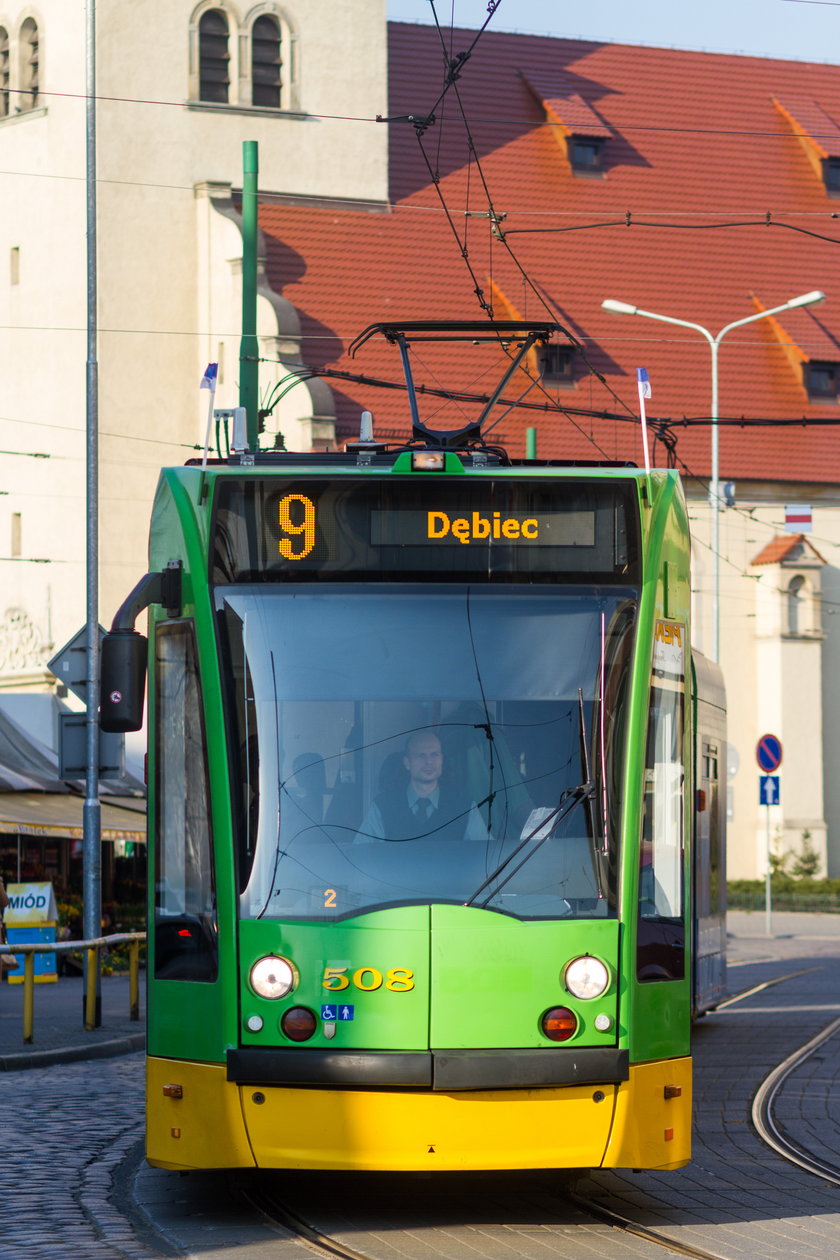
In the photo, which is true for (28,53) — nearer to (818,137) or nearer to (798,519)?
(798,519)

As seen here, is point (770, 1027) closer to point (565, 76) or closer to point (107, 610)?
point (107, 610)

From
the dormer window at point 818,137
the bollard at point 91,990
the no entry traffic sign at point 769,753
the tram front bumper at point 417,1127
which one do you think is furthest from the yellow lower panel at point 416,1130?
the dormer window at point 818,137

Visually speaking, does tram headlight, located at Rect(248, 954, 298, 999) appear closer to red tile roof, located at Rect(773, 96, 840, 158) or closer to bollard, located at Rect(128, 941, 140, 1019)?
bollard, located at Rect(128, 941, 140, 1019)

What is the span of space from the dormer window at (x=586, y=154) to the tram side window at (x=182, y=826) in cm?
4288

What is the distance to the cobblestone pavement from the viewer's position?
777 cm

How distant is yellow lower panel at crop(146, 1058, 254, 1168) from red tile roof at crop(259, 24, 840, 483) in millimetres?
35303

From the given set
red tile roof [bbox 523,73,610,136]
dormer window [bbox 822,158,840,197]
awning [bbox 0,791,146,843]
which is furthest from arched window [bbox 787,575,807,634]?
awning [bbox 0,791,146,843]

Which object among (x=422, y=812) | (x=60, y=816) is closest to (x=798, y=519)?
(x=60, y=816)

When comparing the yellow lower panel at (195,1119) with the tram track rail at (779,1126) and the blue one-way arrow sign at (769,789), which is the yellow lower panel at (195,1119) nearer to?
the tram track rail at (779,1126)

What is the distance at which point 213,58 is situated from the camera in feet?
151

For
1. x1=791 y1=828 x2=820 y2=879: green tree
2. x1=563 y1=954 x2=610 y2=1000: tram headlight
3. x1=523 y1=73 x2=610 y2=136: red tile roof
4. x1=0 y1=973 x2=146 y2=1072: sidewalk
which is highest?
x1=523 y1=73 x2=610 y2=136: red tile roof

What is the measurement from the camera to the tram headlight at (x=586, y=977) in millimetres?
7953

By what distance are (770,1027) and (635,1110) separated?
35.3 feet

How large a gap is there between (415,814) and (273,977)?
2.55ft
